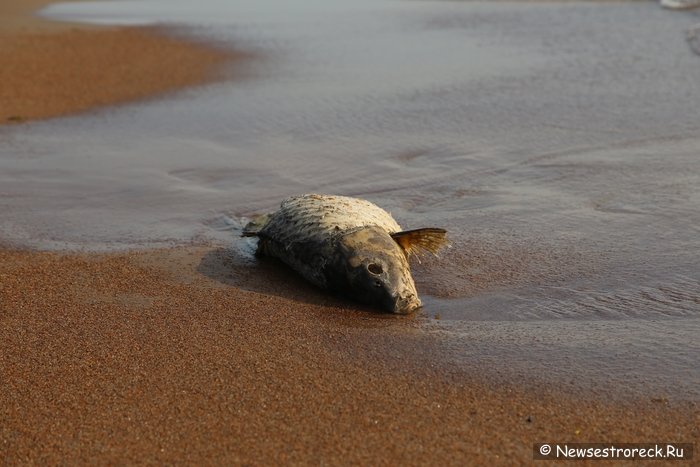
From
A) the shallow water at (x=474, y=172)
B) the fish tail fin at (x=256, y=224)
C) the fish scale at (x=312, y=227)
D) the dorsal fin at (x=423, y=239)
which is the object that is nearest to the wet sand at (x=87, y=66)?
the shallow water at (x=474, y=172)

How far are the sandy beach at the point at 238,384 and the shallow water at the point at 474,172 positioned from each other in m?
0.36

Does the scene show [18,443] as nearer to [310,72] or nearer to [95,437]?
[95,437]

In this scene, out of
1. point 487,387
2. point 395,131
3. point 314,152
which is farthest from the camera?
point 395,131

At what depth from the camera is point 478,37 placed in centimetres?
1571

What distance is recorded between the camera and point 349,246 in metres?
5.57

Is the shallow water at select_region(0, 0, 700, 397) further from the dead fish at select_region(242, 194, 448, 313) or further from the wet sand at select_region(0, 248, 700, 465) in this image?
the wet sand at select_region(0, 248, 700, 465)

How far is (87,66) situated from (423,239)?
9.75 m

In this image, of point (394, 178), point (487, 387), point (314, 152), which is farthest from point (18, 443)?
point (314, 152)

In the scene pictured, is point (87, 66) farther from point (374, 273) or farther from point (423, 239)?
point (374, 273)

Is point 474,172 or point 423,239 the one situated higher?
point 423,239

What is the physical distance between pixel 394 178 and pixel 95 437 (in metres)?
4.57

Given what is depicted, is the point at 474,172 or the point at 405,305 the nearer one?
the point at 405,305

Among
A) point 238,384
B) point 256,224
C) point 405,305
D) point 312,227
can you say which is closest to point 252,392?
point 238,384

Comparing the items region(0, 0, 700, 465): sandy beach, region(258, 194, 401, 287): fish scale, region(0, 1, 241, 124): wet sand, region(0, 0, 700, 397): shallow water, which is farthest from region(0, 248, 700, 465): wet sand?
region(0, 1, 241, 124): wet sand
